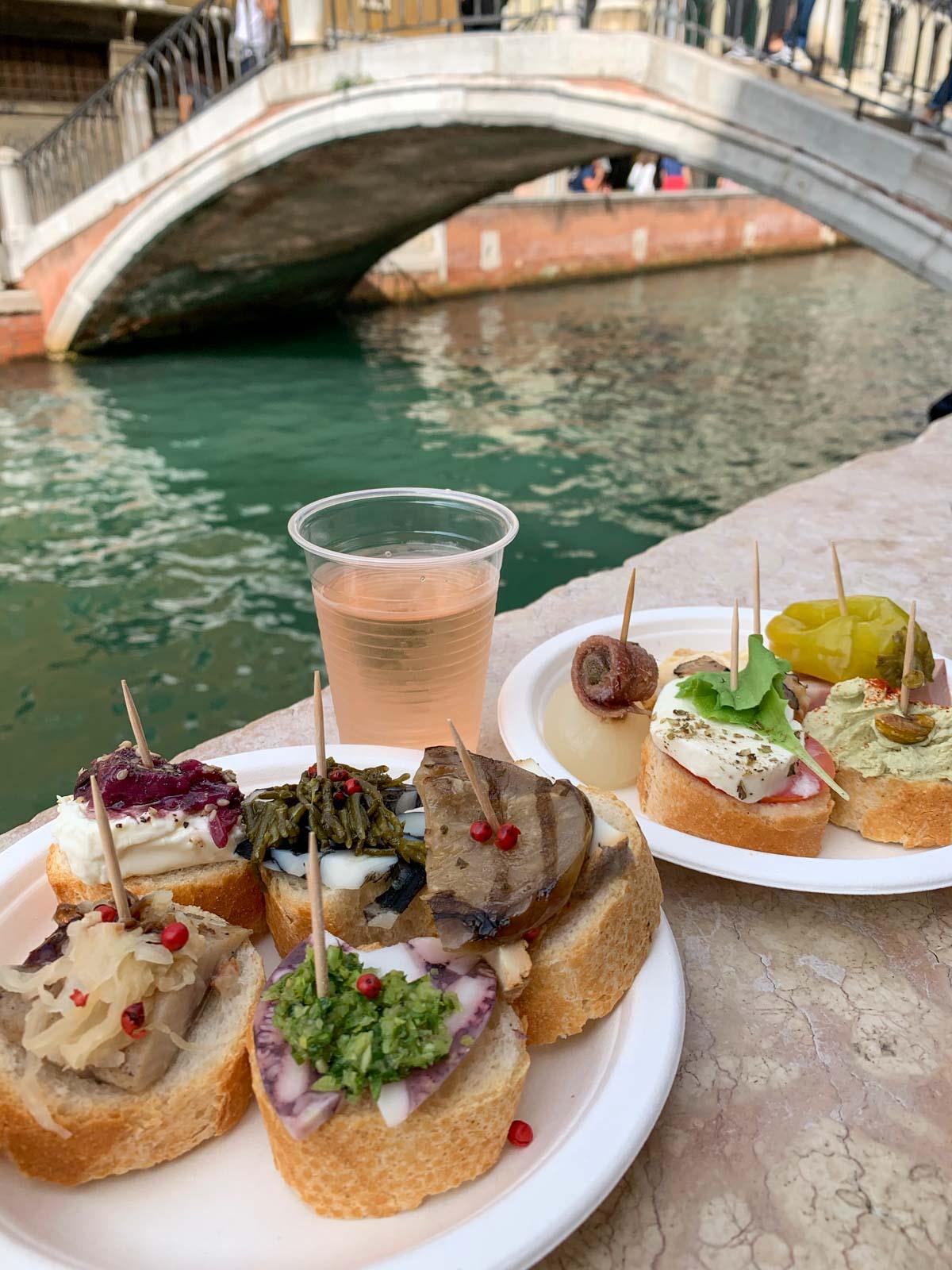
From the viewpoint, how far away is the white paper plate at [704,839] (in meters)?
1.56

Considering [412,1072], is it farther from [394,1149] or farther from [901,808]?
[901,808]

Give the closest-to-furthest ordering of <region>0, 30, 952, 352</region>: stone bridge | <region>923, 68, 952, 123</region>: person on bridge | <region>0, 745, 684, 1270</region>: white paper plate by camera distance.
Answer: <region>0, 745, 684, 1270</region>: white paper plate → <region>0, 30, 952, 352</region>: stone bridge → <region>923, 68, 952, 123</region>: person on bridge

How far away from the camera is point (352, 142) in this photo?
482 inches

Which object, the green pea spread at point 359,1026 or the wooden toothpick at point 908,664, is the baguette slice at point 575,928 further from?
the wooden toothpick at point 908,664

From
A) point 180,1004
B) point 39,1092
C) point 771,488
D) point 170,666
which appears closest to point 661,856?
point 180,1004

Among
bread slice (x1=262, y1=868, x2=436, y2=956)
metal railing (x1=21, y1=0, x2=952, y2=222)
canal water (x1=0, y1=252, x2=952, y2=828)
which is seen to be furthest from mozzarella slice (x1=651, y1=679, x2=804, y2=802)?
metal railing (x1=21, y1=0, x2=952, y2=222)

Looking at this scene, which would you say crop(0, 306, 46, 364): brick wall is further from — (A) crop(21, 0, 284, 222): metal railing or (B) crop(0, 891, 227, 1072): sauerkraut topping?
(B) crop(0, 891, 227, 1072): sauerkraut topping

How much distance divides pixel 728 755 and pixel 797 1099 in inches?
24.6

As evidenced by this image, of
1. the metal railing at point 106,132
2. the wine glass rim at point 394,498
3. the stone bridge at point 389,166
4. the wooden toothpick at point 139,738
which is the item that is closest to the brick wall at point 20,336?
the stone bridge at point 389,166

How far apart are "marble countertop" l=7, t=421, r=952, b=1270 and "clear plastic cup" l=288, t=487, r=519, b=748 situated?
0.29m

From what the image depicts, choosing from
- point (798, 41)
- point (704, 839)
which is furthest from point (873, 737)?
point (798, 41)

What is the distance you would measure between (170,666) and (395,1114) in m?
5.49

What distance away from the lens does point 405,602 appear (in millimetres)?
1916

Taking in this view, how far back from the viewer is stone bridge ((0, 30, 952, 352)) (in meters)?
8.76
